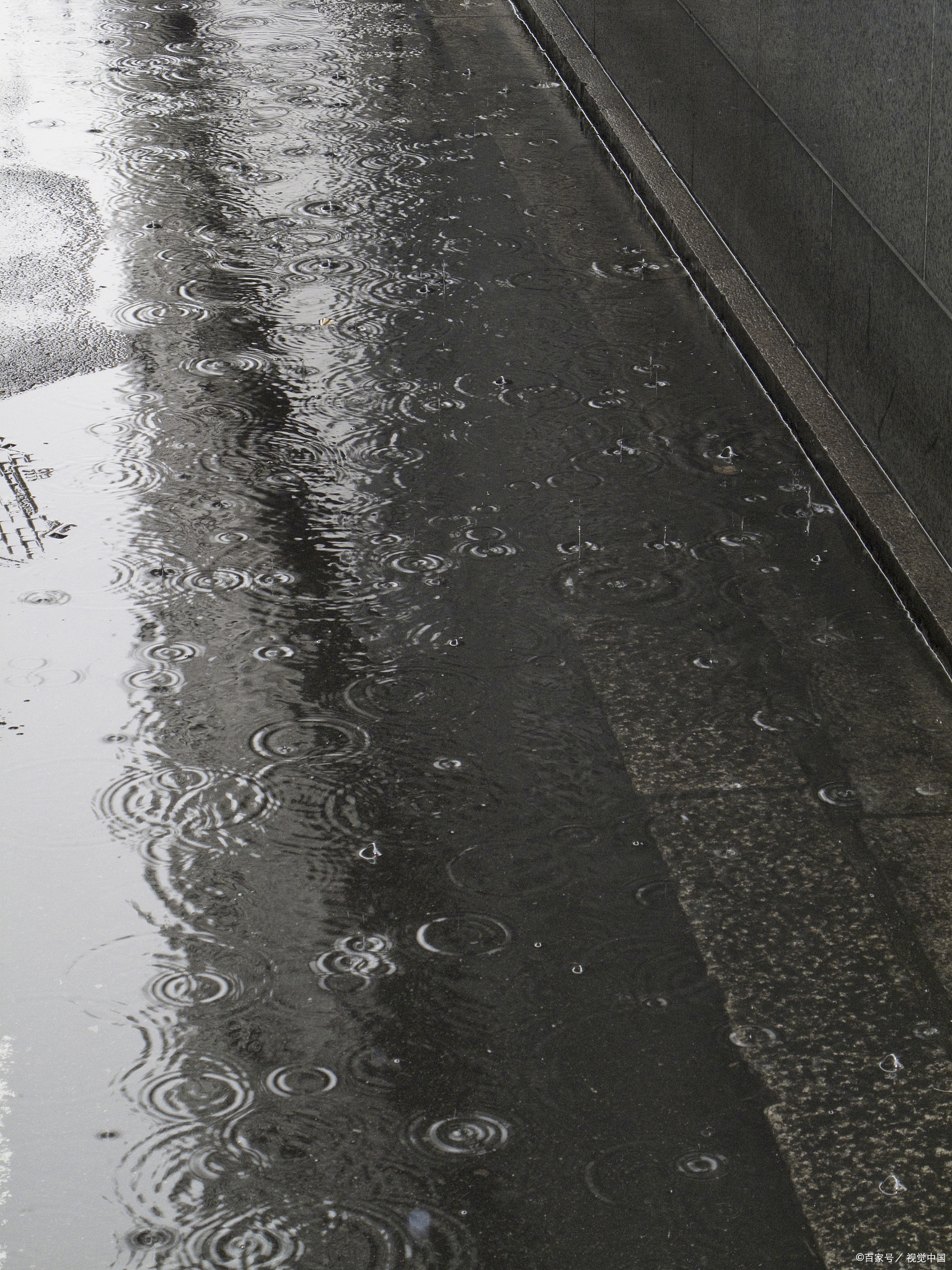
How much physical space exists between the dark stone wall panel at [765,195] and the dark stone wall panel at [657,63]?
0.22 m

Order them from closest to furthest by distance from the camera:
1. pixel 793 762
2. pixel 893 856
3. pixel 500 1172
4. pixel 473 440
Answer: pixel 500 1172
pixel 893 856
pixel 793 762
pixel 473 440

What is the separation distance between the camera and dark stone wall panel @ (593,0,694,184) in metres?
6.57

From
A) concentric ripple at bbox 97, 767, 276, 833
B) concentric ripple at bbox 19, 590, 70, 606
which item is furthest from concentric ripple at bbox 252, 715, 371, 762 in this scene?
concentric ripple at bbox 19, 590, 70, 606

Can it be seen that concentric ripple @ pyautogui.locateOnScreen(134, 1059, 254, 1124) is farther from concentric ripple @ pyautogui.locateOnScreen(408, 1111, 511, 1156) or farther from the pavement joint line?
the pavement joint line

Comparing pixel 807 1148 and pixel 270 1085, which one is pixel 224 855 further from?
pixel 807 1148

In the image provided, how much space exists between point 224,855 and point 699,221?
414cm

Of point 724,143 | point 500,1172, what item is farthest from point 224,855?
point 724,143

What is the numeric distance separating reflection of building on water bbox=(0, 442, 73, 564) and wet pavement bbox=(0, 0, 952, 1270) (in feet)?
0.06

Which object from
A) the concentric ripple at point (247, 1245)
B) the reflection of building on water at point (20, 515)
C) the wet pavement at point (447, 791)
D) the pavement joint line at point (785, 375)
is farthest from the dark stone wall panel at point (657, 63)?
the concentric ripple at point (247, 1245)

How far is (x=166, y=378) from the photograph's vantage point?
17.1ft

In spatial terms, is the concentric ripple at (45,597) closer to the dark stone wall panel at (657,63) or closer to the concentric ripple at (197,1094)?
the concentric ripple at (197,1094)

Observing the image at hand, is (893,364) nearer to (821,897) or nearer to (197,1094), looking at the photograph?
(821,897)

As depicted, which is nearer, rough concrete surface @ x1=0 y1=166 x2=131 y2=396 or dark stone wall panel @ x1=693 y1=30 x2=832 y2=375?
dark stone wall panel @ x1=693 y1=30 x2=832 y2=375

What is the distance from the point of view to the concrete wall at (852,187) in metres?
3.97
